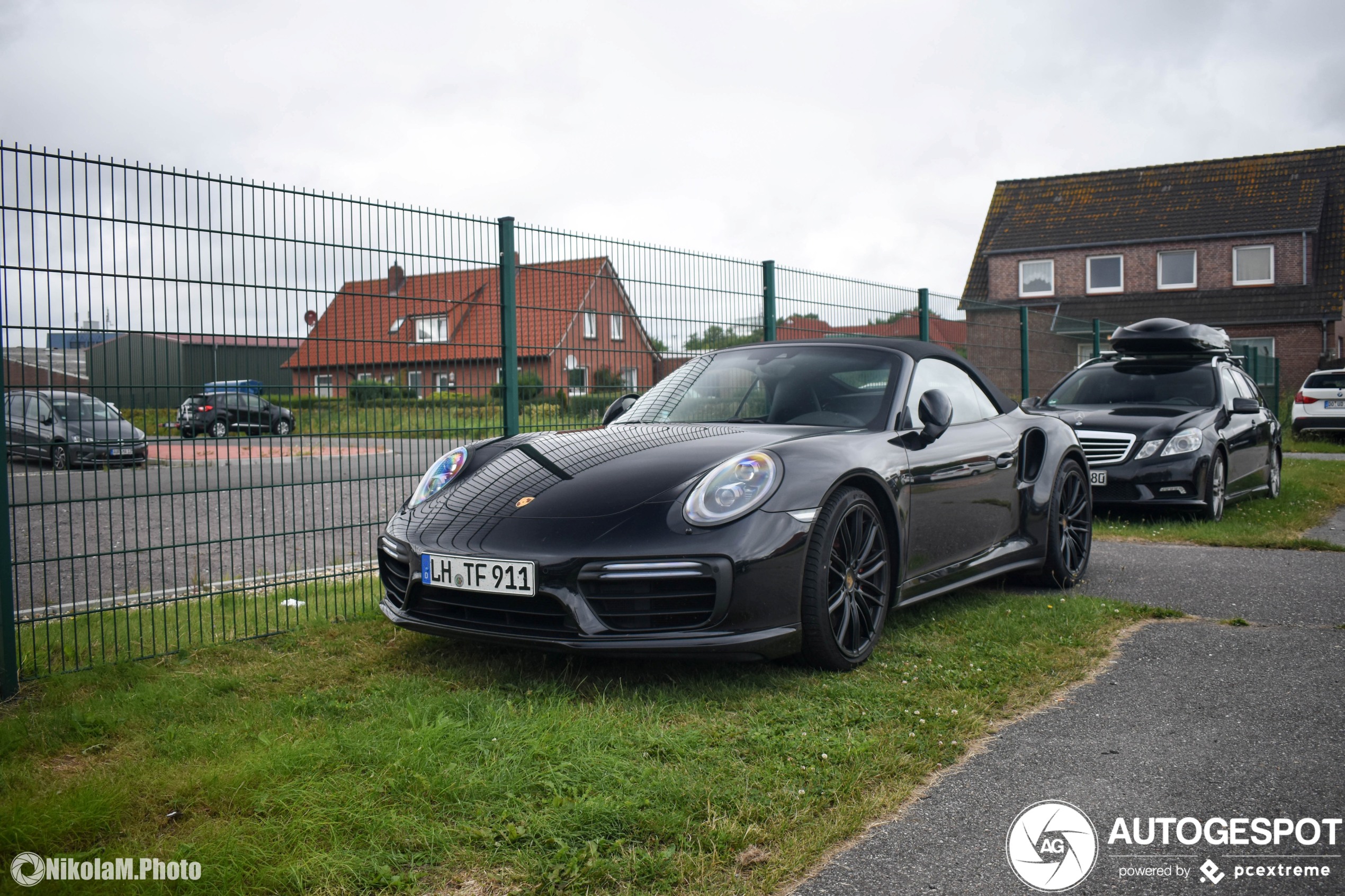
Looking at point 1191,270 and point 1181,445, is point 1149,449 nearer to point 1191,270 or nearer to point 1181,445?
point 1181,445

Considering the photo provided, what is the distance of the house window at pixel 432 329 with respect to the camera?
5586 mm

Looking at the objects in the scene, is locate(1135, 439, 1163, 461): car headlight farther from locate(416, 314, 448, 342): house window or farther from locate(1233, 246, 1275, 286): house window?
locate(1233, 246, 1275, 286): house window

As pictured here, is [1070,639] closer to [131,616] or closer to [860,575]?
[860,575]

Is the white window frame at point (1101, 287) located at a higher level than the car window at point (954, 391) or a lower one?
higher

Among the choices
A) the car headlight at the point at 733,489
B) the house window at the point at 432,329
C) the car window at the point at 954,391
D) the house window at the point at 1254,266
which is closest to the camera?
the car headlight at the point at 733,489

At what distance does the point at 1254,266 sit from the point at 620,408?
103ft

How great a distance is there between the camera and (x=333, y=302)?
517cm

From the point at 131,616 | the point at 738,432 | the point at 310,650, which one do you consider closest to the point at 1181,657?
the point at 738,432

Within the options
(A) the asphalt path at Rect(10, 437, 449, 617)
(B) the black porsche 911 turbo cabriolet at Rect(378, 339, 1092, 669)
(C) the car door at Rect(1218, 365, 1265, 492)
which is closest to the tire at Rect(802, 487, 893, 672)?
(B) the black porsche 911 turbo cabriolet at Rect(378, 339, 1092, 669)

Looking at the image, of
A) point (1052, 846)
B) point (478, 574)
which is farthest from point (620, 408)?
point (1052, 846)

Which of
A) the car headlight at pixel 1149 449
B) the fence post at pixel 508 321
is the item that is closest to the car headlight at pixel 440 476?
the fence post at pixel 508 321

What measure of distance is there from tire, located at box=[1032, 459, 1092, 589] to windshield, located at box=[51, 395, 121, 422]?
4527 mm

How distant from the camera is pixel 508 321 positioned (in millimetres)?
6047

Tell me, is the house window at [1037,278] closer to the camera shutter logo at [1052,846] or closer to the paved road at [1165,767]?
the paved road at [1165,767]
